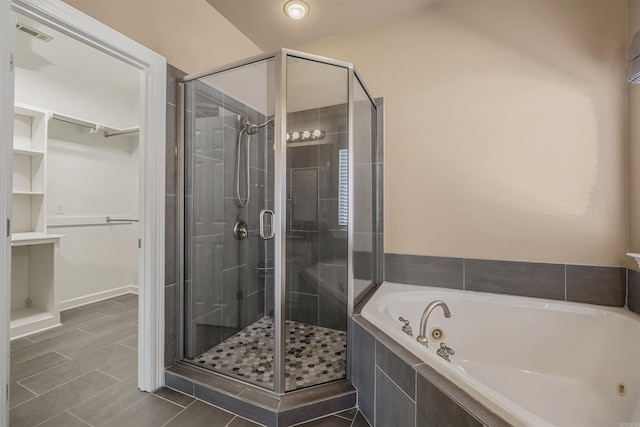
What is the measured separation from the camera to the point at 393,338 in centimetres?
126

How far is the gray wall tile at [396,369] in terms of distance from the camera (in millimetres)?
1060

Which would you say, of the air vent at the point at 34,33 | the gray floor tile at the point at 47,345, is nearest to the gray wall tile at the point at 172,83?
the air vent at the point at 34,33

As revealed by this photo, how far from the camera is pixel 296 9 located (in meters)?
2.03

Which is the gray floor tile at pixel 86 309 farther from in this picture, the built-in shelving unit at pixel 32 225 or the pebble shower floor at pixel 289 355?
the pebble shower floor at pixel 289 355

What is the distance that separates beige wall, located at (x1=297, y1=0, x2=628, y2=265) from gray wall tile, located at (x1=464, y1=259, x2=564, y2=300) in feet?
0.19

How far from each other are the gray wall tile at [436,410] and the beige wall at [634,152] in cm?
149

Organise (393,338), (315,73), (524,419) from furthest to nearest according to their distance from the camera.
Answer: (315,73)
(393,338)
(524,419)

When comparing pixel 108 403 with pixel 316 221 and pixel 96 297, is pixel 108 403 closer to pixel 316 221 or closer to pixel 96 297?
pixel 316 221

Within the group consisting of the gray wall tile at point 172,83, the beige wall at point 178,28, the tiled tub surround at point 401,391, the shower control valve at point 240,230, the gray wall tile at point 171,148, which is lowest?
the tiled tub surround at point 401,391

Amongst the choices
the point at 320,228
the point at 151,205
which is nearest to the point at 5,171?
the point at 151,205

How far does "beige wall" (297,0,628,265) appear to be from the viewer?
1.61 meters

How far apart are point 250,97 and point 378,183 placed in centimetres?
115

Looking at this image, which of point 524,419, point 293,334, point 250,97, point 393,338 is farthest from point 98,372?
point 524,419

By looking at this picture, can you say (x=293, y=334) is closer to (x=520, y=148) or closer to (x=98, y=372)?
(x=98, y=372)
